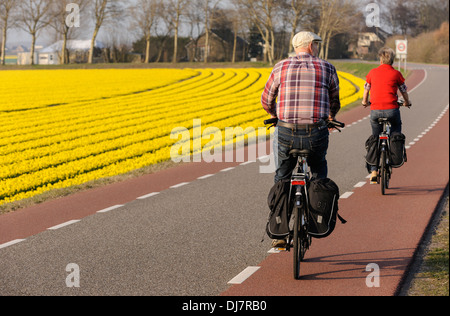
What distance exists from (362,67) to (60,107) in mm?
33229

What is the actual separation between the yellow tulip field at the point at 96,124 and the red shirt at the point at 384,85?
16.6 feet

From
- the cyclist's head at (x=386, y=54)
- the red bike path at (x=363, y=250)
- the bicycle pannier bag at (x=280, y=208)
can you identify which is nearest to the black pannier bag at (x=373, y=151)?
the red bike path at (x=363, y=250)

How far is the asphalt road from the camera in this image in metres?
6.44

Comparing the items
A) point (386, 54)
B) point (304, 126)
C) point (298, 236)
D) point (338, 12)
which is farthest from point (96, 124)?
point (298, 236)

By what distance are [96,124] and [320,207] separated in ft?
57.6

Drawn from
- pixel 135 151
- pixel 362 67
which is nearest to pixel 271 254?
pixel 135 151

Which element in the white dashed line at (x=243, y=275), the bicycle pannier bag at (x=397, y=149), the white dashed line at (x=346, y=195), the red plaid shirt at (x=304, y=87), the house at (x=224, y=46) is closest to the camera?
the red plaid shirt at (x=304, y=87)

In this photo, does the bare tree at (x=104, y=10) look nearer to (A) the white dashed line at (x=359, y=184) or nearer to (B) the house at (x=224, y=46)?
(B) the house at (x=224, y=46)

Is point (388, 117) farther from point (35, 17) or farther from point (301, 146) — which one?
point (35, 17)

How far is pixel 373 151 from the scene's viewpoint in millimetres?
10672

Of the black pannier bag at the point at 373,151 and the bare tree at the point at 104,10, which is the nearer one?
the black pannier bag at the point at 373,151

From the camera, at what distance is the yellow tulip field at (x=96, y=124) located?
1405cm
